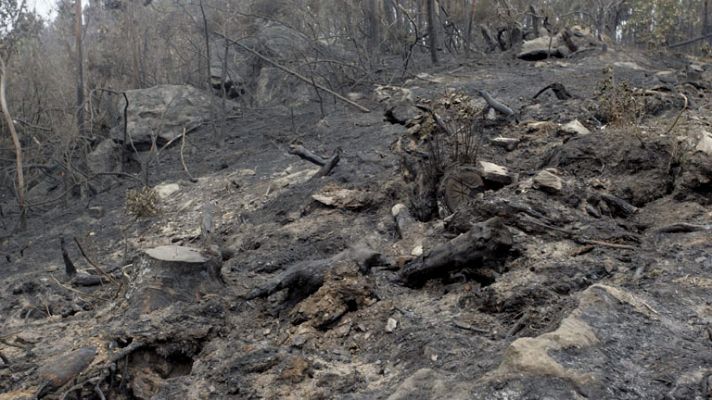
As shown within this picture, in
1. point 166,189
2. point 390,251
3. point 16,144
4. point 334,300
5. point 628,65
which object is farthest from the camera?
point 628,65

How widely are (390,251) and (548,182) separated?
110 centimetres

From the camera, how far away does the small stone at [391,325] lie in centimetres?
361

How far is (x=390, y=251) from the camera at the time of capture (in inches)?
191

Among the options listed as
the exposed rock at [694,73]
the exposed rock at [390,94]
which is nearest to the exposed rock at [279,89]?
the exposed rock at [390,94]

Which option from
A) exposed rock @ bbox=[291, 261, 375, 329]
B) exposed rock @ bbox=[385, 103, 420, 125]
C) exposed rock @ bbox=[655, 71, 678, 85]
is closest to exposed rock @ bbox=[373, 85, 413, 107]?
exposed rock @ bbox=[385, 103, 420, 125]

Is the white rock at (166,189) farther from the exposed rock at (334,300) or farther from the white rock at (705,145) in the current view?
the white rock at (705,145)

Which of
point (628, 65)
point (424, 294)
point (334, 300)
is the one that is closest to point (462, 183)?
point (424, 294)

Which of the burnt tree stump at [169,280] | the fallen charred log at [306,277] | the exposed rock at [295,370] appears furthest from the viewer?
the burnt tree stump at [169,280]

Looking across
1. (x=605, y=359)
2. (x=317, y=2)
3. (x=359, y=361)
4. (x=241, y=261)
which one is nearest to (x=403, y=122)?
(x=241, y=261)

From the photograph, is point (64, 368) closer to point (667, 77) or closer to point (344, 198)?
point (344, 198)

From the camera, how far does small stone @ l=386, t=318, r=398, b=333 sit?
361cm

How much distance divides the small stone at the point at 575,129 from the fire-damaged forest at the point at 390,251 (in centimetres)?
2

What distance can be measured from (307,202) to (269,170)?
162 cm

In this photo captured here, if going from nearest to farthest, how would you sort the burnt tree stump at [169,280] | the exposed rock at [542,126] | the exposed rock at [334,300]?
the exposed rock at [334,300] < the burnt tree stump at [169,280] < the exposed rock at [542,126]
